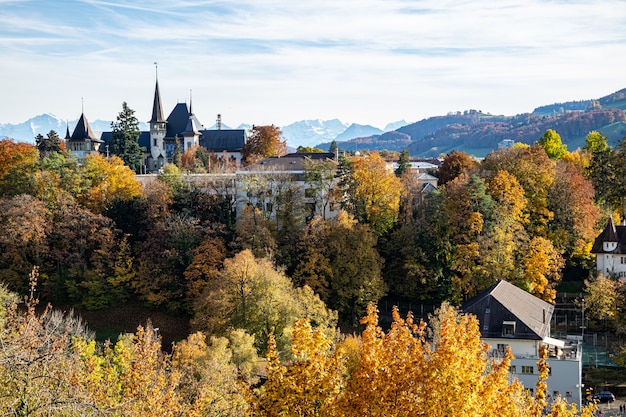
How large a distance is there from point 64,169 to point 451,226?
2733 cm

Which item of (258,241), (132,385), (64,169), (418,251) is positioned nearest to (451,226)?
(418,251)

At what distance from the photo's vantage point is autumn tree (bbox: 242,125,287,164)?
237 ft

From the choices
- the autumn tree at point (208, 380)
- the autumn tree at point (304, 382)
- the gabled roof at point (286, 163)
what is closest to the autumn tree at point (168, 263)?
the gabled roof at point (286, 163)

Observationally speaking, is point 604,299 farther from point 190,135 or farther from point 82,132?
point 82,132

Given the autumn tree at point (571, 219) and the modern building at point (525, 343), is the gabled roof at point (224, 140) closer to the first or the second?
the autumn tree at point (571, 219)

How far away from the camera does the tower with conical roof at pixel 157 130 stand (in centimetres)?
8112

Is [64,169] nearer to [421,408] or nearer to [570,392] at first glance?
[570,392]

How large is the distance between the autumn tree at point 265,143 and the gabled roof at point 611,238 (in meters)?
33.0

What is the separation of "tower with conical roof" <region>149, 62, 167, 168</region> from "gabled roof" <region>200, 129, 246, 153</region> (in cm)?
454

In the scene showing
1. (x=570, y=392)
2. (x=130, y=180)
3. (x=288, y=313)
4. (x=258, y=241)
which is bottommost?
(x=570, y=392)

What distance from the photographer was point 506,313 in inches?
1468

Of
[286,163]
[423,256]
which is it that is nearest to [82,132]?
[286,163]

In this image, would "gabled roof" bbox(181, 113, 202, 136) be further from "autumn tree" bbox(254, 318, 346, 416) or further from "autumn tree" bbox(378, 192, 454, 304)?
"autumn tree" bbox(254, 318, 346, 416)

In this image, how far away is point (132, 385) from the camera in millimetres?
17109
